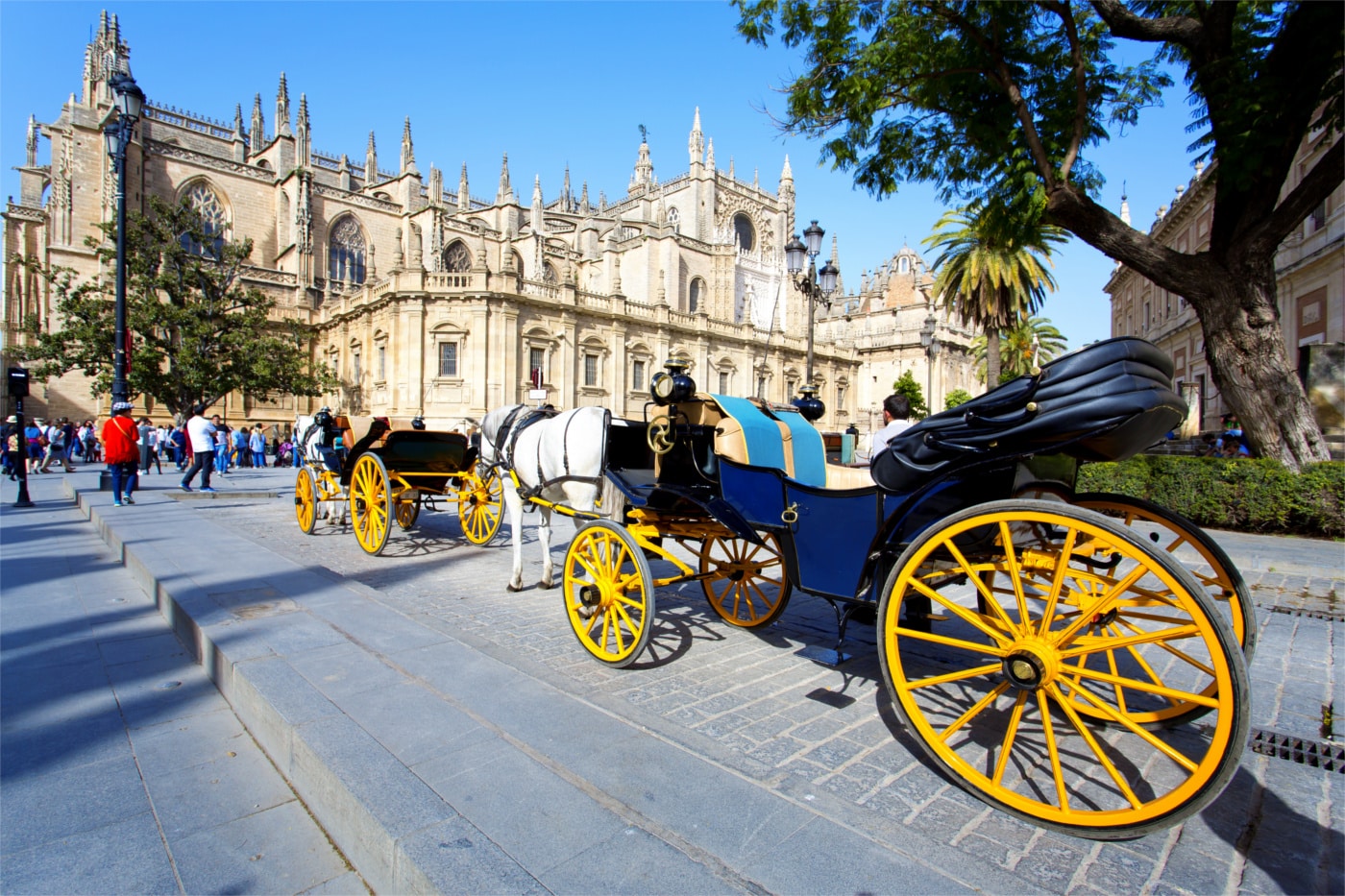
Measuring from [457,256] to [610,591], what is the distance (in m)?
44.1

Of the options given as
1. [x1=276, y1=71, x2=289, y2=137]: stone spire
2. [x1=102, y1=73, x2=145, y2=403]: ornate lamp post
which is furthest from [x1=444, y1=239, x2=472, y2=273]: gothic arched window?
[x1=102, y1=73, x2=145, y2=403]: ornate lamp post

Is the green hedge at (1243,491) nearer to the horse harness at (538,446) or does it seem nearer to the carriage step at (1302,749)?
the carriage step at (1302,749)

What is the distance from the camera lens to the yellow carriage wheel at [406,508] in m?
8.91

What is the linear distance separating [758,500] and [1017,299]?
2633 centimetres

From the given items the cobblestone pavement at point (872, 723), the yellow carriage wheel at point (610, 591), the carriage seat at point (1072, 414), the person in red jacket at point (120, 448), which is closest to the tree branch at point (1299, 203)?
the cobblestone pavement at point (872, 723)

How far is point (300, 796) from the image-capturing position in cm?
283

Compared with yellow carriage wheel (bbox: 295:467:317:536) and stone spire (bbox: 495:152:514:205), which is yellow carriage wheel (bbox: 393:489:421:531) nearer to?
yellow carriage wheel (bbox: 295:467:317:536)

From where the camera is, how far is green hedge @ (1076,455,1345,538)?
9281 millimetres

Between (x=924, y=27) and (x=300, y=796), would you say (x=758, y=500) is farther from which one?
(x=924, y=27)

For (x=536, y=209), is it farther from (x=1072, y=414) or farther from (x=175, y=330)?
(x=1072, y=414)

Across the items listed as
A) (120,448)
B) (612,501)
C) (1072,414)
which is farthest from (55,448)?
(1072,414)

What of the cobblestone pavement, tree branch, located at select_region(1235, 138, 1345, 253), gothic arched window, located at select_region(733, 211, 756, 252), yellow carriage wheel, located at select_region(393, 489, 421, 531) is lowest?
the cobblestone pavement

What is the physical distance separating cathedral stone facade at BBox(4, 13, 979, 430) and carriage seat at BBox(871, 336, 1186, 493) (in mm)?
19162

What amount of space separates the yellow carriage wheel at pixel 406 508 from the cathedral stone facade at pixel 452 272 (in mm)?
13497
